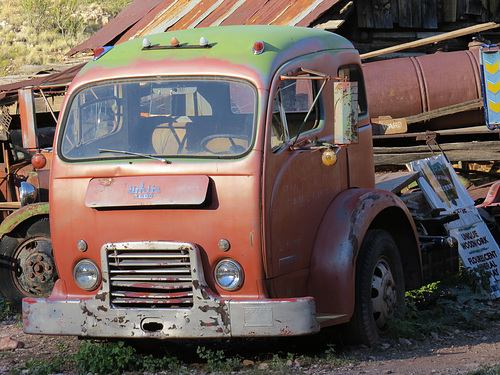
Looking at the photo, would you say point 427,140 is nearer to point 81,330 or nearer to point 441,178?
point 441,178

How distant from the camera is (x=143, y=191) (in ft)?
16.9

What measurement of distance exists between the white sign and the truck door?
2837 mm

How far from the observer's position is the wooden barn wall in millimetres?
14211

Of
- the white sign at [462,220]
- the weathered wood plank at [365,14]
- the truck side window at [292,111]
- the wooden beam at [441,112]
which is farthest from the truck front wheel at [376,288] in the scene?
the weathered wood plank at [365,14]

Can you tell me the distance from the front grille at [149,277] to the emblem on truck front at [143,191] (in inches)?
13.1

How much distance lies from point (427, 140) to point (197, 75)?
6886mm

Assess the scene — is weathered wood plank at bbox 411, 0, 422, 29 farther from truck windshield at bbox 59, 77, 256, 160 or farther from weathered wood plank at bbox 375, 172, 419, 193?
truck windshield at bbox 59, 77, 256, 160

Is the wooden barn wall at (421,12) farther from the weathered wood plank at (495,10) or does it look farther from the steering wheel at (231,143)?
the steering wheel at (231,143)

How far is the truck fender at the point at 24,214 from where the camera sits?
743cm

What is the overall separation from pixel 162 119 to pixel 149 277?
1.08 metres

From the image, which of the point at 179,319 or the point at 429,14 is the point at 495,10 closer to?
the point at 429,14

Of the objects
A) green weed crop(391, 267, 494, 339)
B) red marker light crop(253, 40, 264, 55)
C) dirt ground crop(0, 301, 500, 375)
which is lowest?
green weed crop(391, 267, 494, 339)

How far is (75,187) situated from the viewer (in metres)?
5.38

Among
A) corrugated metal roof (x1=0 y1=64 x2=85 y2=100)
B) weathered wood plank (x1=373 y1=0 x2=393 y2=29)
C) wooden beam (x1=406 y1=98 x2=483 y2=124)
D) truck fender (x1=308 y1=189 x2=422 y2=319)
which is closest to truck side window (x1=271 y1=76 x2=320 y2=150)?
truck fender (x1=308 y1=189 x2=422 y2=319)
